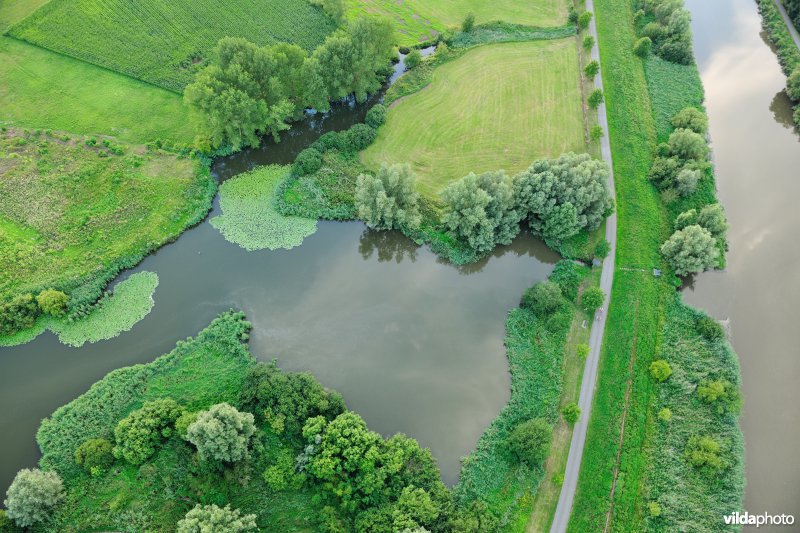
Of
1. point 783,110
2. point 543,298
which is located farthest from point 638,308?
point 783,110

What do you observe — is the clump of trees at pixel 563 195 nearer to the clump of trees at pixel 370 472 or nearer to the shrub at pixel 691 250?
the shrub at pixel 691 250

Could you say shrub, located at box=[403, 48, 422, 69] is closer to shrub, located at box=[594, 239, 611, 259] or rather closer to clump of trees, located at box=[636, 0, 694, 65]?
clump of trees, located at box=[636, 0, 694, 65]

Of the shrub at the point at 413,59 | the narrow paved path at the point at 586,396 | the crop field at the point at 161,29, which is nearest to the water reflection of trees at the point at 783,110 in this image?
the narrow paved path at the point at 586,396

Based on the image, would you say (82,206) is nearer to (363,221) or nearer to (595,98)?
(363,221)

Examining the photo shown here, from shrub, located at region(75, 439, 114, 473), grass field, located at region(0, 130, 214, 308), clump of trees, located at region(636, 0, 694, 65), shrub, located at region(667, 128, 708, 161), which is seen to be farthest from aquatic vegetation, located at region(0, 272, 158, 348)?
clump of trees, located at region(636, 0, 694, 65)

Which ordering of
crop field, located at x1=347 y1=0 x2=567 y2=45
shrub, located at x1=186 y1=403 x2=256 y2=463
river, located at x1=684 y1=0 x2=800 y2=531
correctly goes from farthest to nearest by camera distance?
1. crop field, located at x1=347 y1=0 x2=567 y2=45
2. river, located at x1=684 y1=0 x2=800 y2=531
3. shrub, located at x1=186 y1=403 x2=256 y2=463

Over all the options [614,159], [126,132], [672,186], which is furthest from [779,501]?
[126,132]
